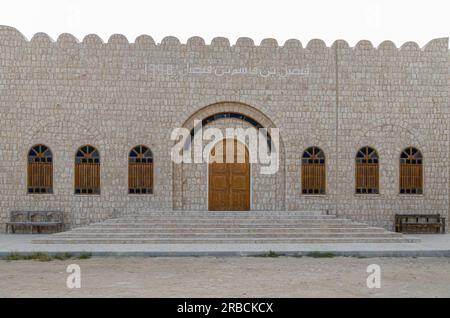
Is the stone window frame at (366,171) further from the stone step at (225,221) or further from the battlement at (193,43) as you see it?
the battlement at (193,43)

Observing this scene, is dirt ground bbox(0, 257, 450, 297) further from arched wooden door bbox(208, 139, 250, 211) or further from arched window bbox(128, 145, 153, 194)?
arched wooden door bbox(208, 139, 250, 211)

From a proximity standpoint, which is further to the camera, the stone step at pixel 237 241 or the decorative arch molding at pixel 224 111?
the decorative arch molding at pixel 224 111

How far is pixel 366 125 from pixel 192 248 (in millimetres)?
6659

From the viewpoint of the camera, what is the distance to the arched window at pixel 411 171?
14883 mm

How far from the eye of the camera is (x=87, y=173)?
1448cm

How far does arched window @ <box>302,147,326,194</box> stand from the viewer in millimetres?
14758

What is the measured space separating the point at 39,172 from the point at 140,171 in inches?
110

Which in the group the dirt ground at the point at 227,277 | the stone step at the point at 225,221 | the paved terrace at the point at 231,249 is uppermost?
the stone step at the point at 225,221

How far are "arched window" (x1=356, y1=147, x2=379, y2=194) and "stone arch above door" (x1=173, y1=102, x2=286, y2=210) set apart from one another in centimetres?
216

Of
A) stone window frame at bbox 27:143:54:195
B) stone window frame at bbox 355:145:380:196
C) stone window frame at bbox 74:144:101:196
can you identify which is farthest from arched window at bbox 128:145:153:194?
stone window frame at bbox 355:145:380:196

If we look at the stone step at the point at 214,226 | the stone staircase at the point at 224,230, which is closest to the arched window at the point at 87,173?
the stone staircase at the point at 224,230

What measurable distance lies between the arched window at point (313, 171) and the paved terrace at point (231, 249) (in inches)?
120
